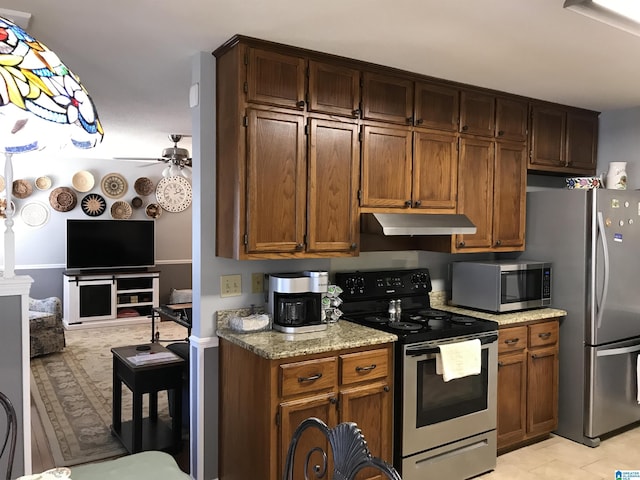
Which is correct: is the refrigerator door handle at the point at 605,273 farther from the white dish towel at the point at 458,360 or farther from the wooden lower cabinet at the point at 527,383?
the white dish towel at the point at 458,360

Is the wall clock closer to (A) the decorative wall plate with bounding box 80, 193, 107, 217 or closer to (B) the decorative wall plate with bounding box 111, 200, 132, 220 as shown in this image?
(B) the decorative wall plate with bounding box 111, 200, 132, 220

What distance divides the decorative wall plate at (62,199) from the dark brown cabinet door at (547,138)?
6.10 metres

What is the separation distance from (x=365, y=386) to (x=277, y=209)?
100 centimetres

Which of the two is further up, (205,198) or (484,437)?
(205,198)

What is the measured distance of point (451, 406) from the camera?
2.91 m

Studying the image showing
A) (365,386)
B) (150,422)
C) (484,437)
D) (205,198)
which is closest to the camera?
(365,386)

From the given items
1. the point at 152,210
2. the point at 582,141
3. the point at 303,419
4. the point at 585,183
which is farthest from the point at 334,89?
the point at 152,210

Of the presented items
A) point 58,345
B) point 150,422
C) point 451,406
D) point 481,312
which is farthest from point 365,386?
point 58,345

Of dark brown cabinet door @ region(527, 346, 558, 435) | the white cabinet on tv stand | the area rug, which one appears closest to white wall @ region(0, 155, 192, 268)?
the white cabinet on tv stand

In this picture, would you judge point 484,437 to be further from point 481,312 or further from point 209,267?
point 209,267

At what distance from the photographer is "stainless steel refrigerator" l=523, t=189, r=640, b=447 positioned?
345 cm

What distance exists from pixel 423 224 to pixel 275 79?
1165 millimetres

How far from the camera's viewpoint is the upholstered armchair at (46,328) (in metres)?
5.61

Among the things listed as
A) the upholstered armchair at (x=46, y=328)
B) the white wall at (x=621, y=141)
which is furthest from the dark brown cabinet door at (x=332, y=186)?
the upholstered armchair at (x=46, y=328)
